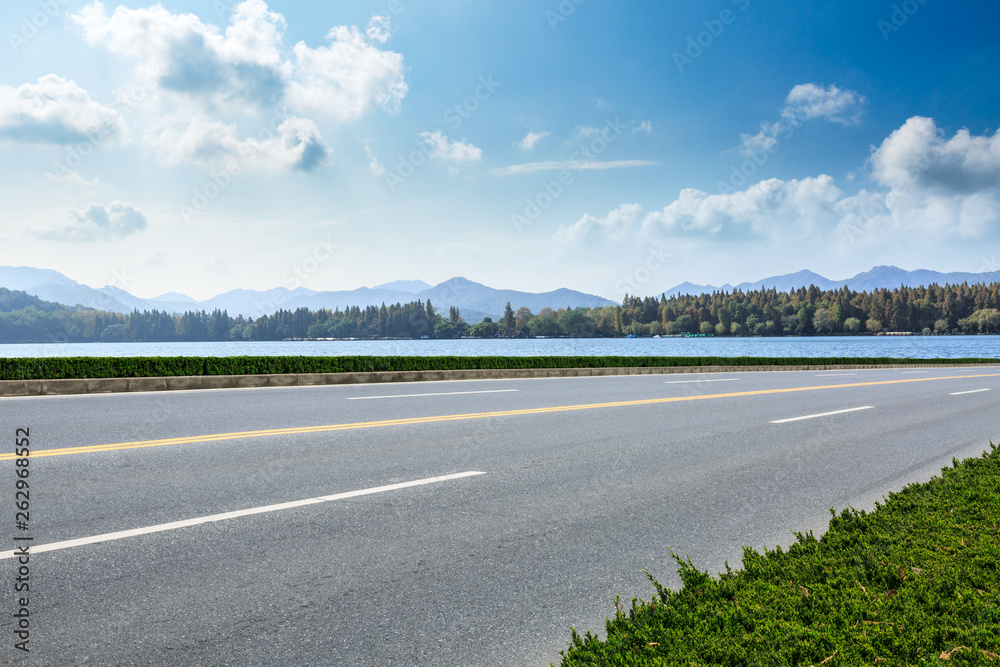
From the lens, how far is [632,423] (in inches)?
414

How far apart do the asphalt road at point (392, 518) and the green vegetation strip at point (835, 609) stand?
469 millimetres

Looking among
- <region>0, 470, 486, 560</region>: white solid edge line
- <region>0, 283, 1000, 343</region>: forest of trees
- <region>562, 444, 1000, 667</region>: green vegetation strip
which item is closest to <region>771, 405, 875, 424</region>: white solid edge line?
<region>562, 444, 1000, 667</region>: green vegetation strip

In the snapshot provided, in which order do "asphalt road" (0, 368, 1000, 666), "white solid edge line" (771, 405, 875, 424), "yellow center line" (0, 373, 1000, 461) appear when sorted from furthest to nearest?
"white solid edge line" (771, 405, 875, 424), "yellow center line" (0, 373, 1000, 461), "asphalt road" (0, 368, 1000, 666)

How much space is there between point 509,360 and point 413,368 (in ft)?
16.1

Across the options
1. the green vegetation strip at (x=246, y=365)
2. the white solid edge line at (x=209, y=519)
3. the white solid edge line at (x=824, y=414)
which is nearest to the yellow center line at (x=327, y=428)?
the white solid edge line at (x=824, y=414)

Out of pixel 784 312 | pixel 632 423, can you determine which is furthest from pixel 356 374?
pixel 784 312

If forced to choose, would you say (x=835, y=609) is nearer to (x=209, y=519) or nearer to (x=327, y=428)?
(x=209, y=519)

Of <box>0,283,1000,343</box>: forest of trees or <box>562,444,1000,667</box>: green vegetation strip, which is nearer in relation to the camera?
<box>562,444,1000,667</box>: green vegetation strip

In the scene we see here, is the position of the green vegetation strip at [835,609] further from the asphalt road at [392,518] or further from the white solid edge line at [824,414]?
the white solid edge line at [824,414]

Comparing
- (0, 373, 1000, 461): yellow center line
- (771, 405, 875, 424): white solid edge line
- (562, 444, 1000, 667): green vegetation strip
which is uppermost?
(562, 444, 1000, 667): green vegetation strip

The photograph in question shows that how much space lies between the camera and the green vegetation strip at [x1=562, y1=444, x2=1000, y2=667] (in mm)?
2611

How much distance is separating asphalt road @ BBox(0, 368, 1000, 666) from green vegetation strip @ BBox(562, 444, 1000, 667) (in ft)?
1.54

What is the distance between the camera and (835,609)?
9.85ft

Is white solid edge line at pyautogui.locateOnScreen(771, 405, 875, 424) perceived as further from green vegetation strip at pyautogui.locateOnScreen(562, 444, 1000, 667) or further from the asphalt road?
green vegetation strip at pyautogui.locateOnScreen(562, 444, 1000, 667)
